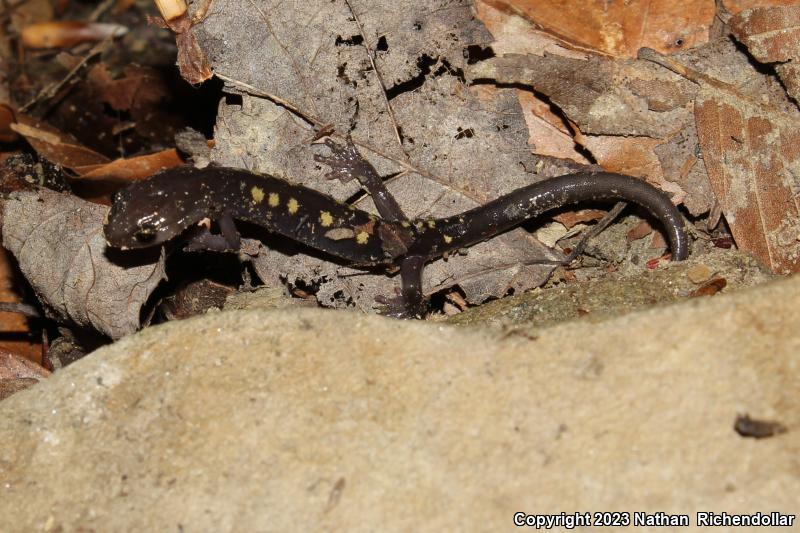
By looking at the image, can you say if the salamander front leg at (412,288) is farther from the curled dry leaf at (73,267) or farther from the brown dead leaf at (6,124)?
the brown dead leaf at (6,124)

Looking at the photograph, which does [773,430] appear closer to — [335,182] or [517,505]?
[517,505]

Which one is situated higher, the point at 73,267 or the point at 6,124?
the point at 6,124

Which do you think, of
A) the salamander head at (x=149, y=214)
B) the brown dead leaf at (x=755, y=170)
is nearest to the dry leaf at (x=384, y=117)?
the salamander head at (x=149, y=214)

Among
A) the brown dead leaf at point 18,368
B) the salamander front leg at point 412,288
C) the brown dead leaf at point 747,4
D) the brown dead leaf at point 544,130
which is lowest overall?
the brown dead leaf at point 18,368

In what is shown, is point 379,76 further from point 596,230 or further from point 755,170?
point 755,170

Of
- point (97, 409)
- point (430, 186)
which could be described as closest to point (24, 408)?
point (97, 409)

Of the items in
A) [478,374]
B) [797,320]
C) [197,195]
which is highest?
[797,320]

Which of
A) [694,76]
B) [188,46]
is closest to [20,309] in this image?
[188,46]

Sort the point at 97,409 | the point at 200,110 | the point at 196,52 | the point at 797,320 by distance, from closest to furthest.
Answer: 1. the point at 797,320
2. the point at 97,409
3. the point at 196,52
4. the point at 200,110
